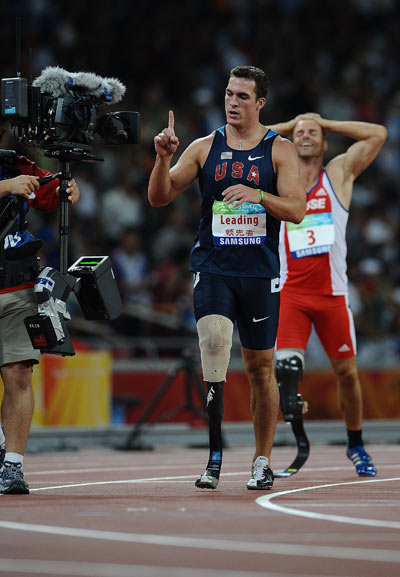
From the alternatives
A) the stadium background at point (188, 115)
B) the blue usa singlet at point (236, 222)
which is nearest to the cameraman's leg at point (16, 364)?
the blue usa singlet at point (236, 222)

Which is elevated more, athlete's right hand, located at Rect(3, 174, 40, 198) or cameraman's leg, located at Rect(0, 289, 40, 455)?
athlete's right hand, located at Rect(3, 174, 40, 198)

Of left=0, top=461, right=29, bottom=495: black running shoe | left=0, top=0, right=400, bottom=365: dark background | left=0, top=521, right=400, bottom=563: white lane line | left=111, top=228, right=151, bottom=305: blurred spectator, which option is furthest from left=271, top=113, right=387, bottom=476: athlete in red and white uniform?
left=111, top=228, right=151, bottom=305: blurred spectator

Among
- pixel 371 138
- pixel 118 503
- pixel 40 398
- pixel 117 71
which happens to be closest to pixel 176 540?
pixel 118 503

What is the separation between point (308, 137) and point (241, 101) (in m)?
1.65

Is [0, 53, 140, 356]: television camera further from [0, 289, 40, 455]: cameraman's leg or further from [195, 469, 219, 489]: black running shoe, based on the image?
[195, 469, 219, 489]: black running shoe

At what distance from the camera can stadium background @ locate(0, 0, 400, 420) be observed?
15.9 m

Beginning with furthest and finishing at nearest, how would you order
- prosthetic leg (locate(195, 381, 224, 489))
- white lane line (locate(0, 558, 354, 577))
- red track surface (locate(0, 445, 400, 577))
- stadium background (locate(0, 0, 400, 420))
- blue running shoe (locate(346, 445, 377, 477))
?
1. stadium background (locate(0, 0, 400, 420))
2. blue running shoe (locate(346, 445, 377, 477))
3. prosthetic leg (locate(195, 381, 224, 489))
4. red track surface (locate(0, 445, 400, 577))
5. white lane line (locate(0, 558, 354, 577))

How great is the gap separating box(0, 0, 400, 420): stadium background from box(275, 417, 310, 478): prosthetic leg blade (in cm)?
505

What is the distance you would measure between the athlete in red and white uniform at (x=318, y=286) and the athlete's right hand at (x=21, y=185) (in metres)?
2.79

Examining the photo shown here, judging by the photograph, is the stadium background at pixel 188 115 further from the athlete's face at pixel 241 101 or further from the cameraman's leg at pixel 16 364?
the cameraman's leg at pixel 16 364

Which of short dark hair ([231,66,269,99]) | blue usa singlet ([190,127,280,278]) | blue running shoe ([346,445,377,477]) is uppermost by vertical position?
short dark hair ([231,66,269,99])

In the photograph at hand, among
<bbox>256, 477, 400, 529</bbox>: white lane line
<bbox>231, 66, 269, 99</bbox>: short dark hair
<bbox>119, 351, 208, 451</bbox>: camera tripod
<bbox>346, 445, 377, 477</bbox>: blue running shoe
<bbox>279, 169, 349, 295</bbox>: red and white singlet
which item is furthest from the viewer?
<bbox>119, 351, 208, 451</bbox>: camera tripod

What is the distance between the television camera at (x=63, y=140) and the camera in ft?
24.8

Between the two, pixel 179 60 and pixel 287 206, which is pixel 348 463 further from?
pixel 179 60
